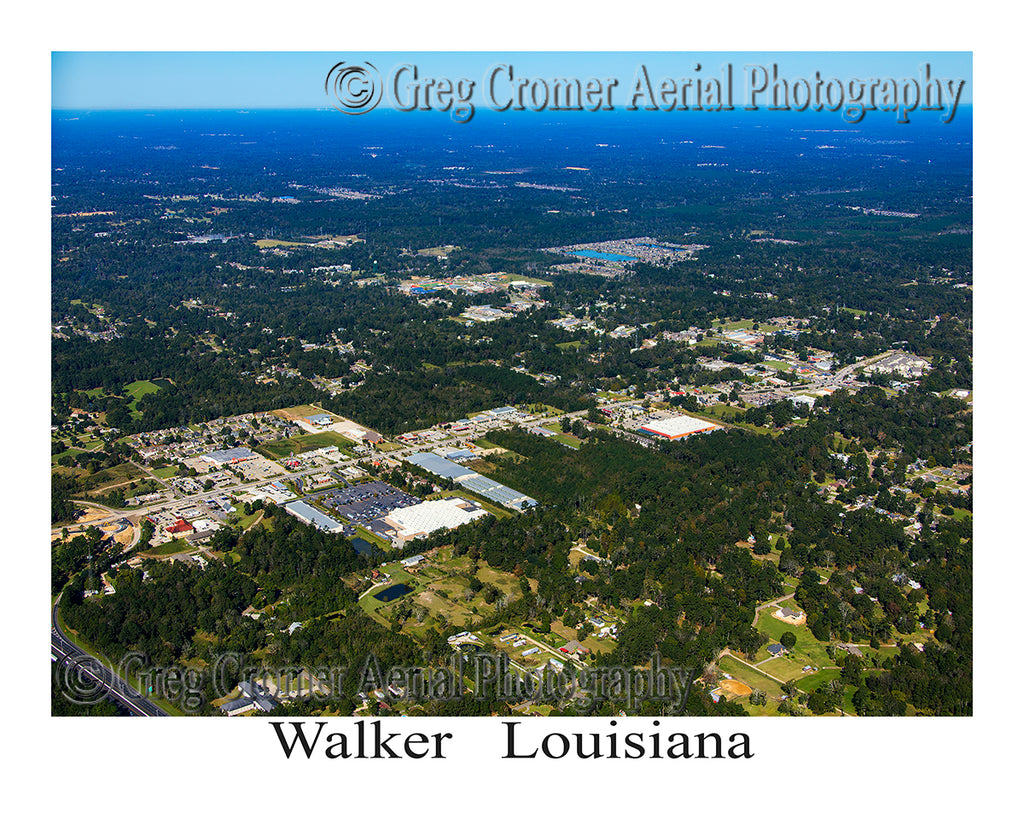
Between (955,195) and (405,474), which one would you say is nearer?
(405,474)

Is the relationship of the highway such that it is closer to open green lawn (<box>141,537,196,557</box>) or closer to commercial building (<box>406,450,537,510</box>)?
open green lawn (<box>141,537,196,557</box>)

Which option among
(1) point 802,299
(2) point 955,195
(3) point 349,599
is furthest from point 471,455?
(2) point 955,195

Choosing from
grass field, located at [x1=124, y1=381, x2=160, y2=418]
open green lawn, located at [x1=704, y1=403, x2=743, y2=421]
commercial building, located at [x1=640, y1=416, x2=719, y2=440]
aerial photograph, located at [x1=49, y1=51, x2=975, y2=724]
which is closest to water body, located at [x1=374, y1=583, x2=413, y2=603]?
aerial photograph, located at [x1=49, y1=51, x2=975, y2=724]

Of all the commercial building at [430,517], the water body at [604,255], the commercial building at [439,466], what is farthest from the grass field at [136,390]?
the water body at [604,255]

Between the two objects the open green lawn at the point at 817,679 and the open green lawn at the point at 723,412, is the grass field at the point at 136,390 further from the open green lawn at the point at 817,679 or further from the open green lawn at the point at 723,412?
the open green lawn at the point at 817,679

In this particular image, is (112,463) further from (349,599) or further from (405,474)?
(349,599)
